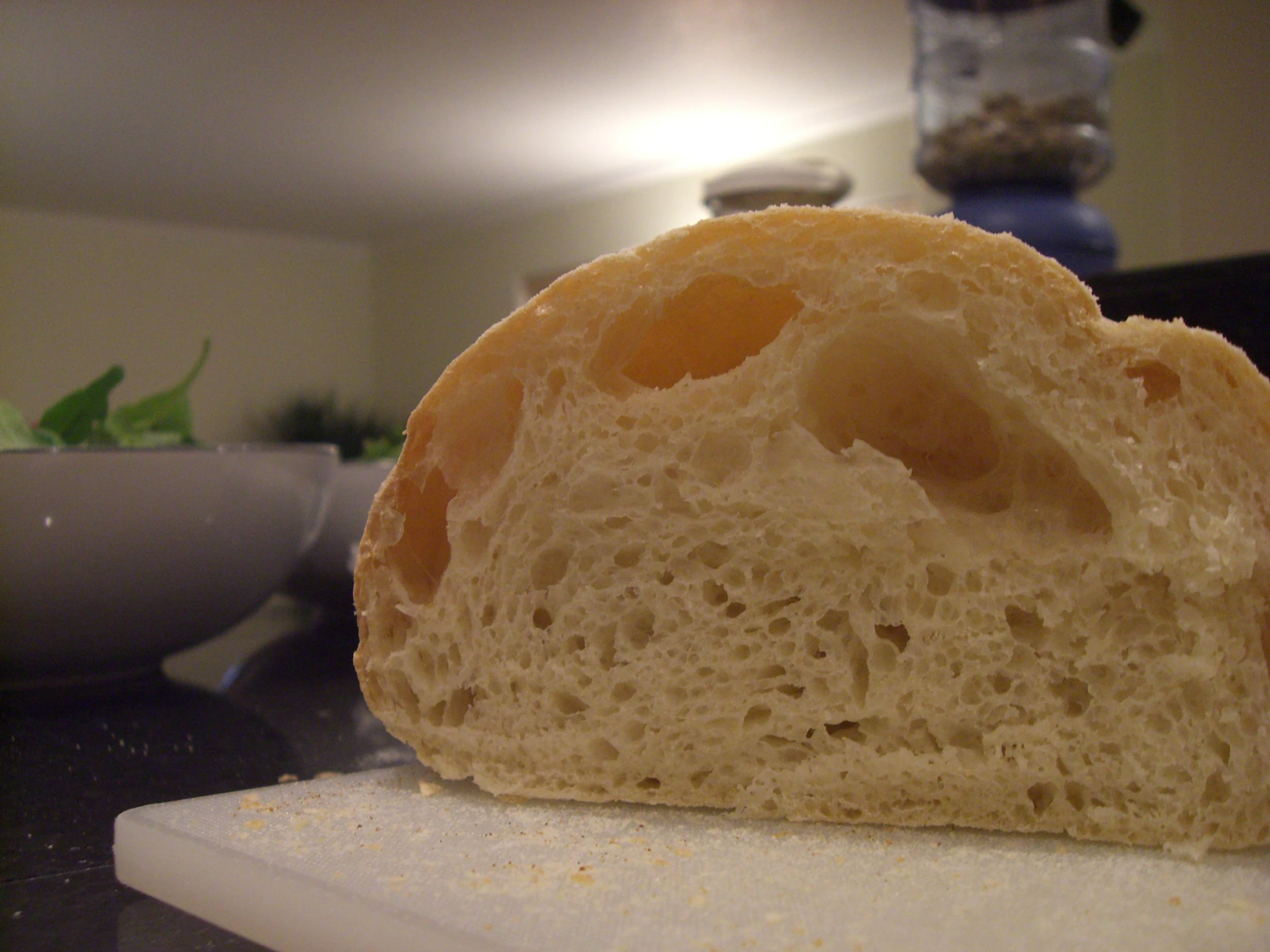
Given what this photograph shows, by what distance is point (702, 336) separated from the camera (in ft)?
3.42

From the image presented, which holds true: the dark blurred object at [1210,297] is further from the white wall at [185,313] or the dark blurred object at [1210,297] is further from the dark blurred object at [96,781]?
the white wall at [185,313]

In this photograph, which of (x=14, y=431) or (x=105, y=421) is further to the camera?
(x=105, y=421)

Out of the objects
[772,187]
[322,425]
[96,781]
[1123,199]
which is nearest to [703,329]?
[96,781]

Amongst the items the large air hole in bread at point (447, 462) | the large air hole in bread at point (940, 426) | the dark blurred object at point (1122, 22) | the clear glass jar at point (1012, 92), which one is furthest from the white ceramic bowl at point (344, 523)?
the dark blurred object at point (1122, 22)

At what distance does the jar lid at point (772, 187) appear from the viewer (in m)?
2.78

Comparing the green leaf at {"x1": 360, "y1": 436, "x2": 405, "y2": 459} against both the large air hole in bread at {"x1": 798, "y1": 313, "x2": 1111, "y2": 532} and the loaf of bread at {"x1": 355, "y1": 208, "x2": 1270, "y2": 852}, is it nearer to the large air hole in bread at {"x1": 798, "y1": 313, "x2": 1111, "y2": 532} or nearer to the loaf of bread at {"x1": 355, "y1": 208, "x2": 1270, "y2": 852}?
the loaf of bread at {"x1": 355, "y1": 208, "x2": 1270, "y2": 852}

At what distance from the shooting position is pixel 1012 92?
10.2 feet

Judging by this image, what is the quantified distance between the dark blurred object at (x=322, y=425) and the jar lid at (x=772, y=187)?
27.8ft

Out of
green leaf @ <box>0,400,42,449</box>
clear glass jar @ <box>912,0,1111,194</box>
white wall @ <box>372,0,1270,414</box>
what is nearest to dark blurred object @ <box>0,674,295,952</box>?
green leaf @ <box>0,400,42,449</box>

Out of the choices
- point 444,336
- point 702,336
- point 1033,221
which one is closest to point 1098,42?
point 1033,221

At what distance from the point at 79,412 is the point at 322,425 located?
34.0 ft

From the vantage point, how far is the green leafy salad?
5.03 ft

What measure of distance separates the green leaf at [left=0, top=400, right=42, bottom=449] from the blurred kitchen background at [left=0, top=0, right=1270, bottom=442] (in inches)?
106

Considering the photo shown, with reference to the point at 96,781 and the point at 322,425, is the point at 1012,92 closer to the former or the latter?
the point at 96,781
